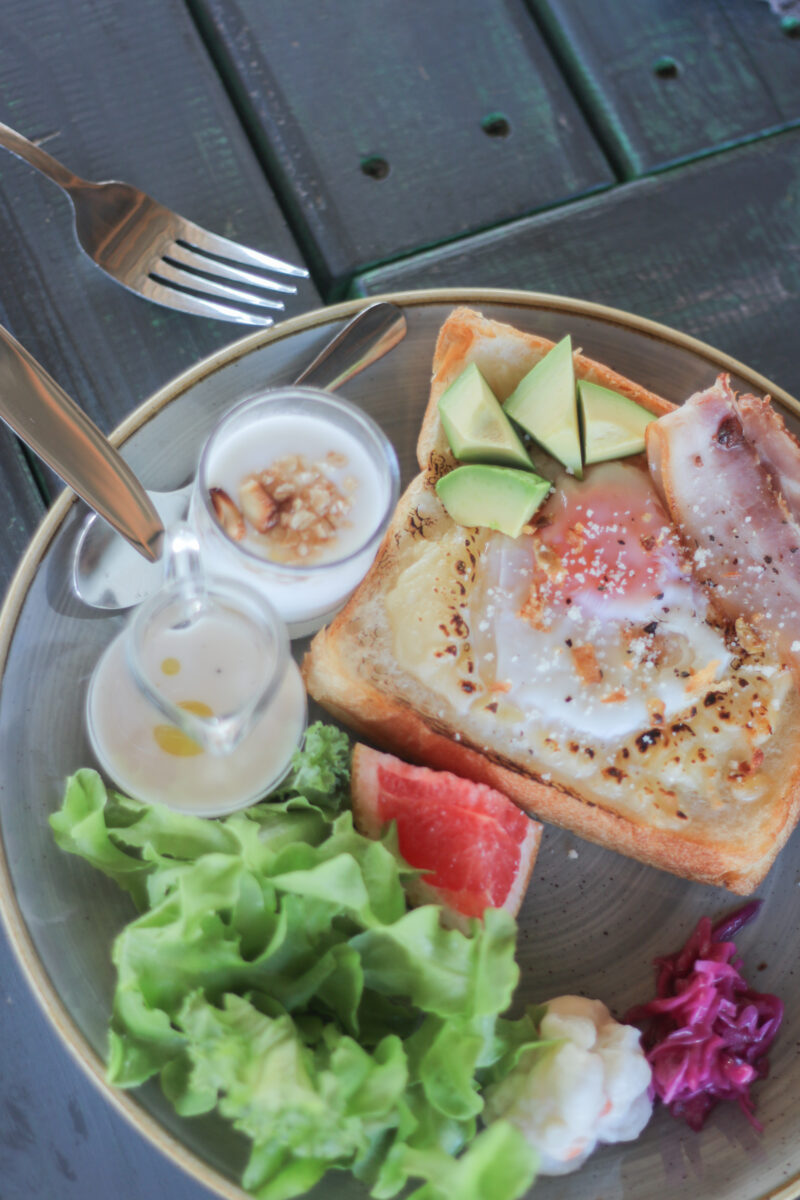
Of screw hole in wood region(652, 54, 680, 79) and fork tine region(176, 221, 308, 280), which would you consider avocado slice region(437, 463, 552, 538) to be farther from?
screw hole in wood region(652, 54, 680, 79)

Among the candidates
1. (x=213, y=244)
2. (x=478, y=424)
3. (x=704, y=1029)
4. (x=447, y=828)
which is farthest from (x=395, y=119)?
(x=704, y=1029)

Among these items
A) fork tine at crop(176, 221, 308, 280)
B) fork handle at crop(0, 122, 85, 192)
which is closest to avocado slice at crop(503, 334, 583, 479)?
fork tine at crop(176, 221, 308, 280)

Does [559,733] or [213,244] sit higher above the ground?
[213,244]

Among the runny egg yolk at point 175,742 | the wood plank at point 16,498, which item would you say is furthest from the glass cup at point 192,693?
the wood plank at point 16,498

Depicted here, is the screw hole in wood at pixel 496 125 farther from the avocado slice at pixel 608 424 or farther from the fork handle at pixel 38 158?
the fork handle at pixel 38 158

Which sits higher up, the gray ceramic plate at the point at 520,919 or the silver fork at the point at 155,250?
the silver fork at the point at 155,250

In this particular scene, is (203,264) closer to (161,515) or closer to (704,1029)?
(161,515)

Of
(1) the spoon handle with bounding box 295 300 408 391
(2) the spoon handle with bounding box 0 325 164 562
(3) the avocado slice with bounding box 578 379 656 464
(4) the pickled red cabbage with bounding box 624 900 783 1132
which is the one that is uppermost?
(2) the spoon handle with bounding box 0 325 164 562
